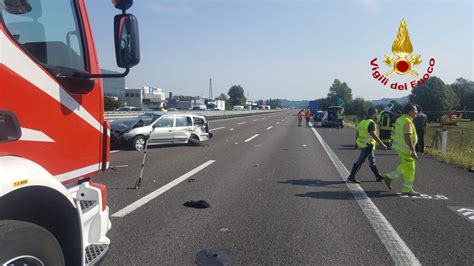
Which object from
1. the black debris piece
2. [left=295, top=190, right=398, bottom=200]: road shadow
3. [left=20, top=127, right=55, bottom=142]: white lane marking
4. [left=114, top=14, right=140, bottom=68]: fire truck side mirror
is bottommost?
[left=295, top=190, right=398, bottom=200]: road shadow

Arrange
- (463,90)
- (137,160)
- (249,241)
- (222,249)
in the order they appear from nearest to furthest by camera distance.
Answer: (222,249) → (249,241) → (137,160) → (463,90)

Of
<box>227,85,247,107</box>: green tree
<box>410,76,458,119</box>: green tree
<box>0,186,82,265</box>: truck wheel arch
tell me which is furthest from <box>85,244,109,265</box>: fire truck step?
<box>227,85,247,107</box>: green tree

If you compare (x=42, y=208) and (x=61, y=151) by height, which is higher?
(x=61, y=151)

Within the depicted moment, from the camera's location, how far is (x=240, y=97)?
18575cm

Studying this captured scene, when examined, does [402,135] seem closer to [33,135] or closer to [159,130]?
[33,135]

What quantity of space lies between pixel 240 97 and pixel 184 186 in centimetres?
17799

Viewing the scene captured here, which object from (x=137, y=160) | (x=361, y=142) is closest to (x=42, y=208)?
(x=361, y=142)

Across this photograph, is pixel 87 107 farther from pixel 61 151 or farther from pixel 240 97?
pixel 240 97

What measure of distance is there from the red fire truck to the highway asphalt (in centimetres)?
145

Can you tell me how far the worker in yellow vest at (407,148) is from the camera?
802cm

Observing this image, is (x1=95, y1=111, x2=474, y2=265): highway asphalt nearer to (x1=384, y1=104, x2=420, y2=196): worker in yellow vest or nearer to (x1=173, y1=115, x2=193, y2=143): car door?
(x1=384, y1=104, x2=420, y2=196): worker in yellow vest

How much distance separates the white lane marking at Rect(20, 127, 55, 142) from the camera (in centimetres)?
256

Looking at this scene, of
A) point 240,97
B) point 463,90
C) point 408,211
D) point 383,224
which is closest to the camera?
point 383,224

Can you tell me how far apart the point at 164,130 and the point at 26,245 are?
14.7 m
